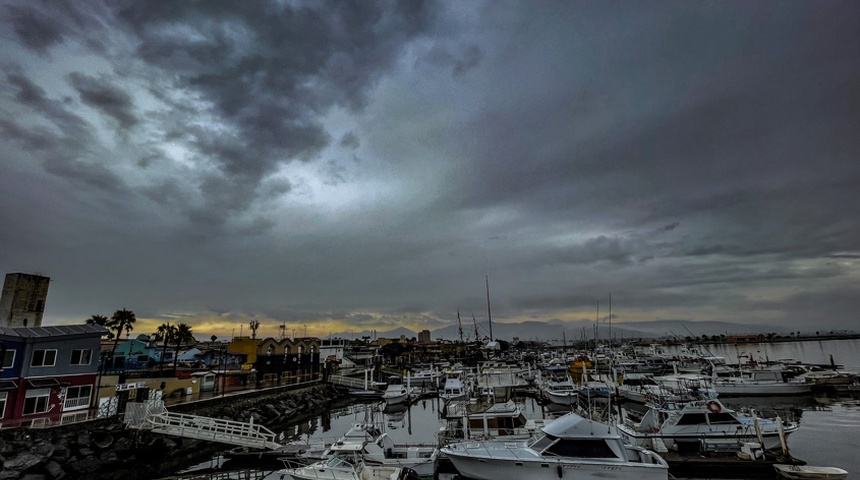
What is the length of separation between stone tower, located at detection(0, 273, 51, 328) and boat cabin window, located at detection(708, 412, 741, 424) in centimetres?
5804

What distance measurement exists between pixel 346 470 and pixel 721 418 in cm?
2255

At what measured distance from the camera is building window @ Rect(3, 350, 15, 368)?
2784 cm

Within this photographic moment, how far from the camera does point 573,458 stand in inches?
764

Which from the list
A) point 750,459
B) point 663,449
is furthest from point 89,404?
point 750,459

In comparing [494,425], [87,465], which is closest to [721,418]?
[494,425]

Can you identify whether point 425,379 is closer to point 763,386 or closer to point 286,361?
point 286,361

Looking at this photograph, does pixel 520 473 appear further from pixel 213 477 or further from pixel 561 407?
pixel 561 407

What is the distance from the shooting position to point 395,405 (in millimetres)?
57594

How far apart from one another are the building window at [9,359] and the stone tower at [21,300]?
1552cm

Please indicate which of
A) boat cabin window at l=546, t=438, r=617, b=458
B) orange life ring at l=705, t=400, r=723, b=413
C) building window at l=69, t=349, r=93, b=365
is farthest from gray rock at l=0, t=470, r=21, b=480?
orange life ring at l=705, t=400, r=723, b=413

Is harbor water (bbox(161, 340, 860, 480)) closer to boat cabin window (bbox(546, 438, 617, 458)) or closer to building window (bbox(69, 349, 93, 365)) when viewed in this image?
boat cabin window (bbox(546, 438, 617, 458))

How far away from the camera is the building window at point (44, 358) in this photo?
1161 inches

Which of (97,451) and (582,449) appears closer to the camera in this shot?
(582,449)

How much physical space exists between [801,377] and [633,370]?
95.8 ft
